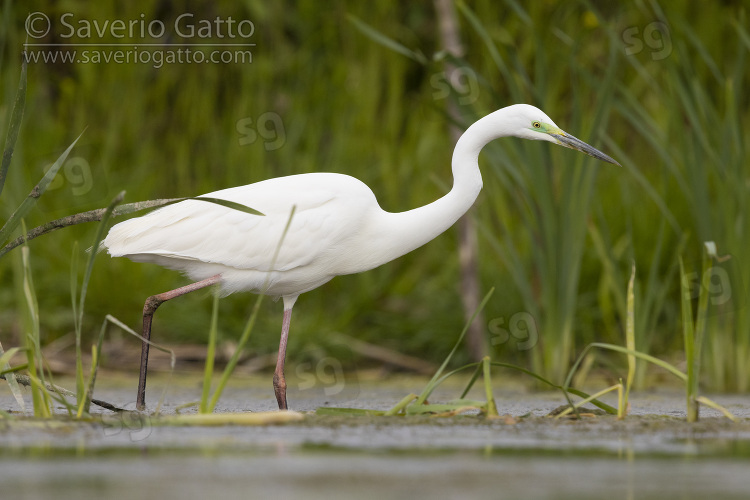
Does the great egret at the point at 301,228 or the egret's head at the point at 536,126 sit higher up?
the egret's head at the point at 536,126

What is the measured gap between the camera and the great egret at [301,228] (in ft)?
15.4

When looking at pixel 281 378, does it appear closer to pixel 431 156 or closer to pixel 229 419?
pixel 229 419

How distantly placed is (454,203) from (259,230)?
0.84 m

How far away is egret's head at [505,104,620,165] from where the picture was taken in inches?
183

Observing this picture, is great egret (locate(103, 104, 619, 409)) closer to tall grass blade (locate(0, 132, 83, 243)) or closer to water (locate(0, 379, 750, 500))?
tall grass blade (locate(0, 132, 83, 243))

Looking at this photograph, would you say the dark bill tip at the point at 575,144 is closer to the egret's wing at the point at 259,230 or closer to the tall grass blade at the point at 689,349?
the egret's wing at the point at 259,230

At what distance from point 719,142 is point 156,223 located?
8.76 feet

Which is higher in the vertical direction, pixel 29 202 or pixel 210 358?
pixel 29 202

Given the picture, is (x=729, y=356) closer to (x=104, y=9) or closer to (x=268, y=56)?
(x=268, y=56)

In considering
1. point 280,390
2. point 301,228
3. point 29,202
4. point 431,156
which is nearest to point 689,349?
point 301,228

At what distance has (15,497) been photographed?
8.19ft

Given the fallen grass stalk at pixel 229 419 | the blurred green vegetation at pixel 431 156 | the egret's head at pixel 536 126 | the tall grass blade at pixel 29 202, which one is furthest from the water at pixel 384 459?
the blurred green vegetation at pixel 431 156

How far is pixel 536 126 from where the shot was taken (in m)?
4.68

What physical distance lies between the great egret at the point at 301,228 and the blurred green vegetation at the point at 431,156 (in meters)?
0.61
